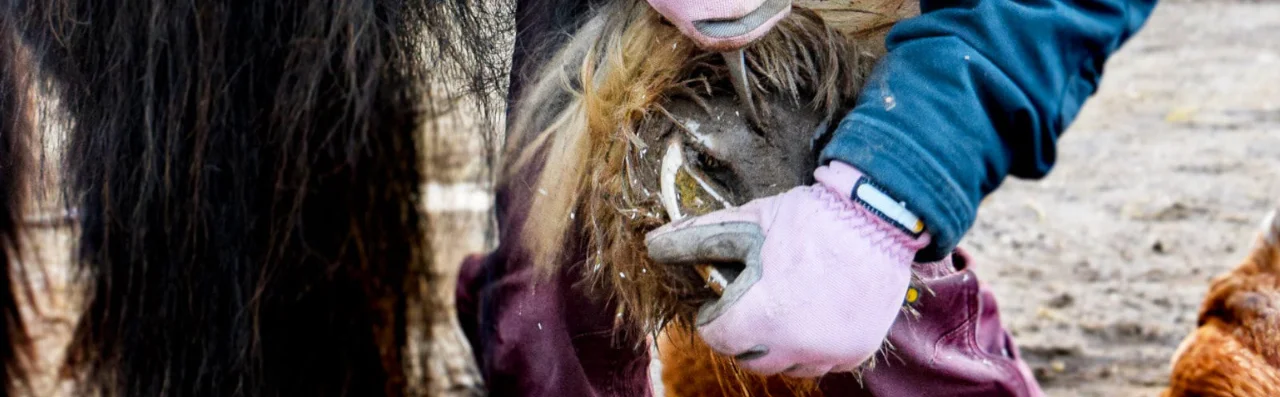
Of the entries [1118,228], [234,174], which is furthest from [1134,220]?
[234,174]

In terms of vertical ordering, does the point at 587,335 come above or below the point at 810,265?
below

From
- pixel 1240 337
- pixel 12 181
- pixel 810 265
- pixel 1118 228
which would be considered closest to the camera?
pixel 810 265

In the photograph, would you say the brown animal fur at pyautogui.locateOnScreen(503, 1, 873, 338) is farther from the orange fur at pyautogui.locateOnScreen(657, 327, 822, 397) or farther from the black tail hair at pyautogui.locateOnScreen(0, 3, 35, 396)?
the black tail hair at pyautogui.locateOnScreen(0, 3, 35, 396)

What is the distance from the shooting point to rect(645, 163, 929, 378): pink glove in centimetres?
64

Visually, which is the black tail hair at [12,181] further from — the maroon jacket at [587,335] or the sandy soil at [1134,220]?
the sandy soil at [1134,220]

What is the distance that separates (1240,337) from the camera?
100 cm

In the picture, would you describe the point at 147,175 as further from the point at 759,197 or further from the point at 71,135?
the point at 759,197

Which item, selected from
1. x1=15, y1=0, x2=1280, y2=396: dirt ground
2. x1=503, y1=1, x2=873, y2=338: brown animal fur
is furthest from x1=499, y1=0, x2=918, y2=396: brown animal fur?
x1=15, y1=0, x2=1280, y2=396: dirt ground

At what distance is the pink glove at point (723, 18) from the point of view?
2.13 ft

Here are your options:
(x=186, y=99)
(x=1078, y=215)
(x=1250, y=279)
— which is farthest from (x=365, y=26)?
(x=1078, y=215)

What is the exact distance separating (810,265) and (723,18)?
0.15m

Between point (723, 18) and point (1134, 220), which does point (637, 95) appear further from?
point (1134, 220)

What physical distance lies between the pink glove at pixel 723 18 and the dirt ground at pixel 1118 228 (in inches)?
13.0

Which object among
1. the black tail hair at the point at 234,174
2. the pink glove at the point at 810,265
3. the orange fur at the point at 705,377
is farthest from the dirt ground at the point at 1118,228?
the pink glove at the point at 810,265
